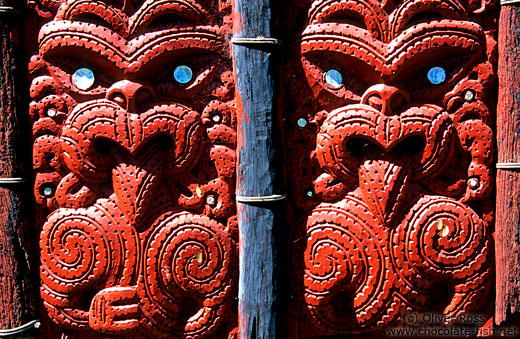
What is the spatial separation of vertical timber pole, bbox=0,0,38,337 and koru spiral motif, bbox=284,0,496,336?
1.12 m

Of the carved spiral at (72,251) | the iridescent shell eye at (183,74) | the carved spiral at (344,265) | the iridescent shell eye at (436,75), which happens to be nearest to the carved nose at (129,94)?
the iridescent shell eye at (183,74)

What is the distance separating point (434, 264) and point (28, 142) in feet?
5.79

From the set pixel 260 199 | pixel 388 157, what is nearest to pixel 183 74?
pixel 260 199

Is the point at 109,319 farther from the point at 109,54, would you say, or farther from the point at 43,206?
the point at 109,54

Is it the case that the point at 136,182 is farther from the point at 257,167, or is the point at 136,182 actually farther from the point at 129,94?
the point at 257,167

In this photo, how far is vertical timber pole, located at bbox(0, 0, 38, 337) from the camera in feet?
5.53

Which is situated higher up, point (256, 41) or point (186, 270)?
point (256, 41)

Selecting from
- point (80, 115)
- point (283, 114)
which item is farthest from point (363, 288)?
point (80, 115)

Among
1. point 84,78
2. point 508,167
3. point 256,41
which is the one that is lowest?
point 508,167

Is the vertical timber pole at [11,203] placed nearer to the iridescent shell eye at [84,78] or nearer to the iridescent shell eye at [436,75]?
the iridescent shell eye at [84,78]

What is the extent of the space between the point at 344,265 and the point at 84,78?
4.29ft

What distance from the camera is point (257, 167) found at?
1652 millimetres

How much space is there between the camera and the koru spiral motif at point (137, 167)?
1657mm

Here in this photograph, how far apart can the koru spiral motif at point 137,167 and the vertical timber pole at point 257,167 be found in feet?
0.22
